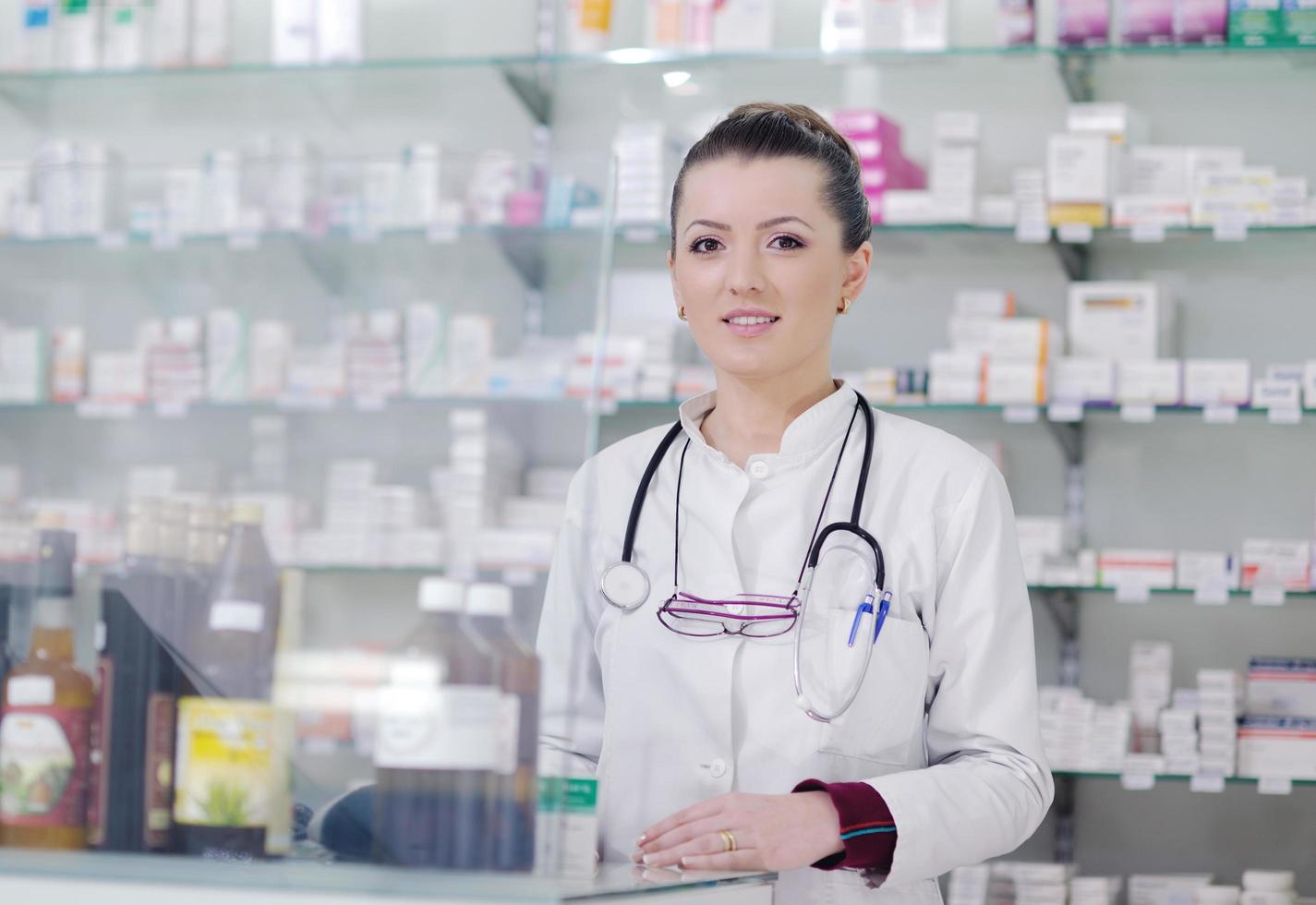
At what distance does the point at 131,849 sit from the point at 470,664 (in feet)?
0.85

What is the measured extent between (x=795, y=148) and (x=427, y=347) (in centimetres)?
80

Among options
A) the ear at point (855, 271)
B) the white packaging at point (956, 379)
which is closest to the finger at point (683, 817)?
the ear at point (855, 271)

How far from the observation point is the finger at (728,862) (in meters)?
1.33

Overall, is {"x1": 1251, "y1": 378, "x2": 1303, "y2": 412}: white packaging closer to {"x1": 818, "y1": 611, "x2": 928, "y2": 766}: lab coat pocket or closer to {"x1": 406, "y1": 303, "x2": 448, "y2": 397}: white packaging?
{"x1": 818, "y1": 611, "x2": 928, "y2": 766}: lab coat pocket

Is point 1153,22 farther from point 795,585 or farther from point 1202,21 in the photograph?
point 795,585

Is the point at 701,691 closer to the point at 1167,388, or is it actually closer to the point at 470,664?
the point at 470,664

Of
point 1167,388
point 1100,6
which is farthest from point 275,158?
point 1100,6

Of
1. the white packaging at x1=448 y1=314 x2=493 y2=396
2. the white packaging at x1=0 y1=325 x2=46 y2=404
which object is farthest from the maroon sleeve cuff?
the white packaging at x1=0 y1=325 x2=46 y2=404

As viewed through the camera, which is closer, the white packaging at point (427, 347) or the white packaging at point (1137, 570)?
the white packaging at point (427, 347)

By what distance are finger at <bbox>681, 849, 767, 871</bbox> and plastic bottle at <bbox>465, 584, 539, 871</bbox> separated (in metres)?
0.32

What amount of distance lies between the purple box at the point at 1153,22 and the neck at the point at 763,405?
2421mm

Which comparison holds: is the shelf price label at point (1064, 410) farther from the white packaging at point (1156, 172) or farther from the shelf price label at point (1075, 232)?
the white packaging at point (1156, 172)

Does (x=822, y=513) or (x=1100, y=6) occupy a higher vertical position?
(x=1100, y=6)

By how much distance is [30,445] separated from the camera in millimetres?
1208
